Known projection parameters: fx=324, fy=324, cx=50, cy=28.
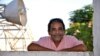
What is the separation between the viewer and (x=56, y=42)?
6.09 feet

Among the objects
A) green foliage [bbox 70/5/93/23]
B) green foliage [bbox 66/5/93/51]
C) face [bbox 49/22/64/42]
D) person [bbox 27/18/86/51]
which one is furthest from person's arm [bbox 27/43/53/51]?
green foliage [bbox 70/5/93/23]

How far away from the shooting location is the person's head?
6.15 feet

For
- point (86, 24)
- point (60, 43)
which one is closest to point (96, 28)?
point (60, 43)

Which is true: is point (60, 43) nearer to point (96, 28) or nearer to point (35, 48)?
point (35, 48)

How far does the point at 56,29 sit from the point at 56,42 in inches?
3.1

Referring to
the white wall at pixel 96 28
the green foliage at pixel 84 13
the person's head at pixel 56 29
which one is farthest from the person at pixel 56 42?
the white wall at pixel 96 28

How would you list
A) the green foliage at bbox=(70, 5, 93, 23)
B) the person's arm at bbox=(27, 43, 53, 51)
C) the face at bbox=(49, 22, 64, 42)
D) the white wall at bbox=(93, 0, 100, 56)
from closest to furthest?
the white wall at bbox=(93, 0, 100, 56) < the person's arm at bbox=(27, 43, 53, 51) < the face at bbox=(49, 22, 64, 42) < the green foliage at bbox=(70, 5, 93, 23)

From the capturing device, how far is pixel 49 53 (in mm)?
1473

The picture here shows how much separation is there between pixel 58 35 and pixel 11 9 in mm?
637

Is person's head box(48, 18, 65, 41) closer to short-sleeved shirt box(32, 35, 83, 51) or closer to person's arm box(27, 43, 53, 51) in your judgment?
short-sleeved shirt box(32, 35, 83, 51)

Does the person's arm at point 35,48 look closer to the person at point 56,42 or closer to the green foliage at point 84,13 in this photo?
the person at point 56,42

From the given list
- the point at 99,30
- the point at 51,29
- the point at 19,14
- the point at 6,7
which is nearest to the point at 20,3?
the point at 19,14

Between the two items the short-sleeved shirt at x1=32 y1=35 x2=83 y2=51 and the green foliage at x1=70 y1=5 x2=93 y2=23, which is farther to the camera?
the green foliage at x1=70 y1=5 x2=93 y2=23

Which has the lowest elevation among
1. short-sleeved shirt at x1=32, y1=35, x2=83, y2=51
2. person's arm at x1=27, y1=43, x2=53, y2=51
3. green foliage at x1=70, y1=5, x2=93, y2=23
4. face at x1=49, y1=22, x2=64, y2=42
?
person's arm at x1=27, y1=43, x2=53, y2=51
